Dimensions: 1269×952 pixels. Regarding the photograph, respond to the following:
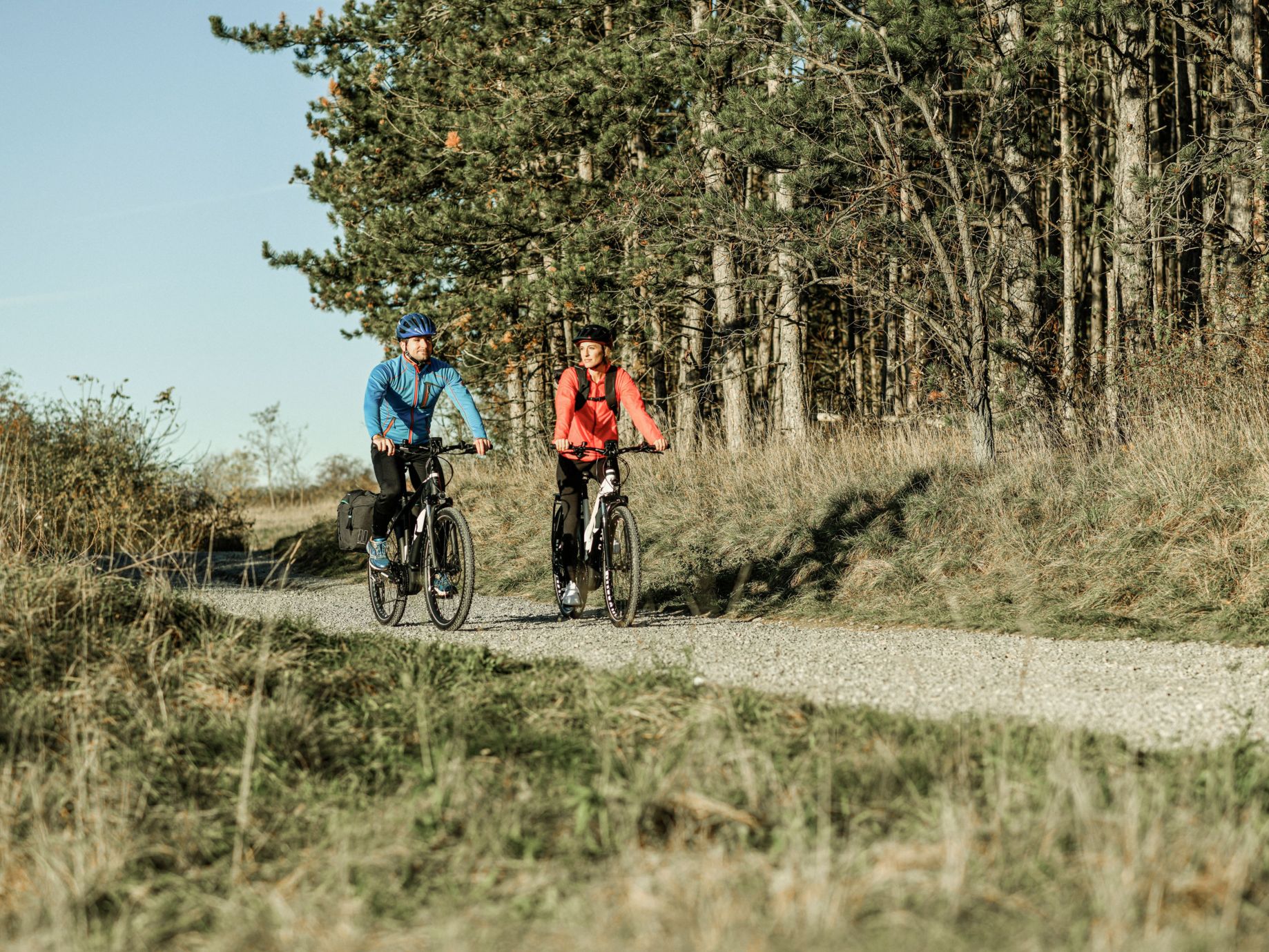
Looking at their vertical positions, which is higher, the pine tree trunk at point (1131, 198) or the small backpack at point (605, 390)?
the pine tree trunk at point (1131, 198)

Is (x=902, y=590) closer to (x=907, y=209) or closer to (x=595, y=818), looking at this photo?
(x=907, y=209)

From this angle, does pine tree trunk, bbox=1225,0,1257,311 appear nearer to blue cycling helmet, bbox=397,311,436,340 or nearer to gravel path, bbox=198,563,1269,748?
gravel path, bbox=198,563,1269,748

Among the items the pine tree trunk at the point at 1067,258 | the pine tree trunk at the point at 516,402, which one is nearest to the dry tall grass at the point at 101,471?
the pine tree trunk at the point at 516,402

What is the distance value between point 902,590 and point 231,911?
743cm

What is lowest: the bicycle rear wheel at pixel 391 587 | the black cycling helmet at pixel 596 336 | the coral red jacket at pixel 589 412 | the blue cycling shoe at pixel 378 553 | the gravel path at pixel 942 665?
the gravel path at pixel 942 665

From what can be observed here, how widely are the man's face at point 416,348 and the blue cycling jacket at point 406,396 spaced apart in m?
0.05

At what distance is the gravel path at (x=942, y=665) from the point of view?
4.95m

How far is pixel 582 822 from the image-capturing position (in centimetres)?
336

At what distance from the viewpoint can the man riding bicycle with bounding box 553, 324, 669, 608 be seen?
883cm

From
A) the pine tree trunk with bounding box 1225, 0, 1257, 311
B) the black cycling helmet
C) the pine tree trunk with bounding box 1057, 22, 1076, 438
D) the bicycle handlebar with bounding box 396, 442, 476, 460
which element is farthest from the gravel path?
the pine tree trunk with bounding box 1225, 0, 1257, 311

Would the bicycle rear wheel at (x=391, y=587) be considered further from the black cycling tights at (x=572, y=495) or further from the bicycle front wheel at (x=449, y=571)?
the black cycling tights at (x=572, y=495)

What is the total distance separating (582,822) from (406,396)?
6.02m

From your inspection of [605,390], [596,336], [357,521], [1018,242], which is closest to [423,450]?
[357,521]

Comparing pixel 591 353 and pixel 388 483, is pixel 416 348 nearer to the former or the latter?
pixel 388 483
